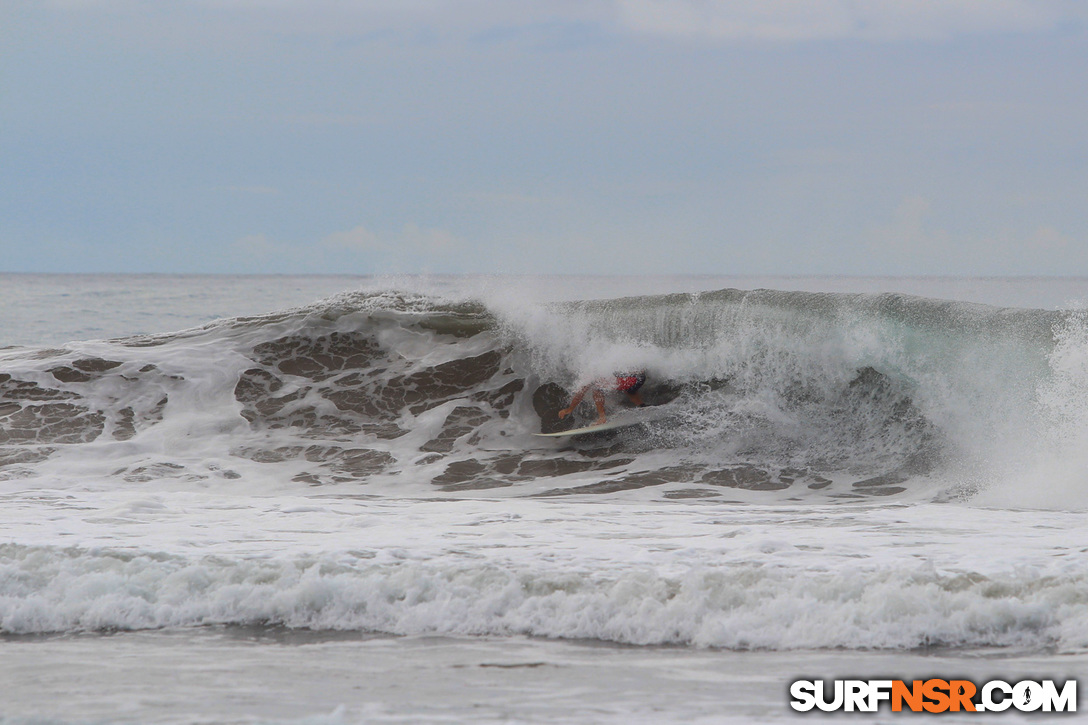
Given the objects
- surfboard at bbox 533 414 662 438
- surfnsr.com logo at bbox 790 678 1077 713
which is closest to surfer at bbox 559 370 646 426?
surfboard at bbox 533 414 662 438

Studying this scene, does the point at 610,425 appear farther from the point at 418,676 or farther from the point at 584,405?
the point at 418,676

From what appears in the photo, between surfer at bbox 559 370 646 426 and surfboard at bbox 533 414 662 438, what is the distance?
238 mm

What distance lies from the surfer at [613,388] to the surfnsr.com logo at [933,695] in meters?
5.96

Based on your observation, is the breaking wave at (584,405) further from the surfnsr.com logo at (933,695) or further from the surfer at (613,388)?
the surfnsr.com logo at (933,695)

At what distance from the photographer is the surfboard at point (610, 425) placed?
8.92 metres

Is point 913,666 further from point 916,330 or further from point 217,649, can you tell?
point 916,330

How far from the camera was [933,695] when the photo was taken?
3326mm

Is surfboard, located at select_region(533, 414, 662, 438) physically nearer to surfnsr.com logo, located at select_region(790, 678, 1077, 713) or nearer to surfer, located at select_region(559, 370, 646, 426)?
surfer, located at select_region(559, 370, 646, 426)

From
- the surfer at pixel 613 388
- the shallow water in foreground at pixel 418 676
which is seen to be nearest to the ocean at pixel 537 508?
the shallow water in foreground at pixel 418 676

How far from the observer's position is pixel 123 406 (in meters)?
9.85

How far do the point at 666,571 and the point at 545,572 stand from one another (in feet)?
2.00

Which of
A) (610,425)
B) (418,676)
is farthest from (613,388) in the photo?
(418,676)

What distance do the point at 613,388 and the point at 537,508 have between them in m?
3.33

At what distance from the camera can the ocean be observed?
11.9 feet
